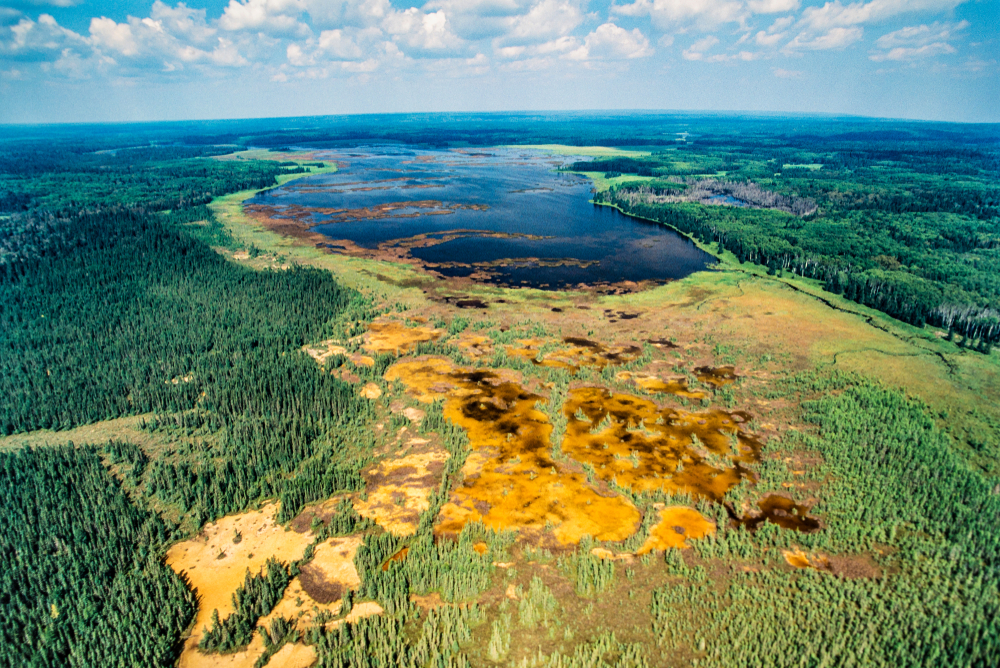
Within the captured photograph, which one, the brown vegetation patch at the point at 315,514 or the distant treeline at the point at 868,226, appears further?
the distant treeline at the point at 868,226

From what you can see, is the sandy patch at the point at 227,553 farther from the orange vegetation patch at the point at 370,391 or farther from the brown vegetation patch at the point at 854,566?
the brown vegetation patch at the point at 854,566

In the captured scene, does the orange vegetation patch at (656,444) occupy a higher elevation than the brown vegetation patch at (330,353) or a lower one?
lower

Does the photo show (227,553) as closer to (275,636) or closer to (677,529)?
(275,636)

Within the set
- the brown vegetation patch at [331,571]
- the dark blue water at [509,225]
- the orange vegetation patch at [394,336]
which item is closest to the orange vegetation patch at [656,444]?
the brown vegetation patch at [331,571]

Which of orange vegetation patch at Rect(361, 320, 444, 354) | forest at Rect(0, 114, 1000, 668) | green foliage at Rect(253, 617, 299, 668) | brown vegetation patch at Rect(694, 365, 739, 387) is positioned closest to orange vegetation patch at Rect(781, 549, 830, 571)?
forest at Rect(0, 114, 1000, 668)

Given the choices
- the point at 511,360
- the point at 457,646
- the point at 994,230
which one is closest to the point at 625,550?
the point at 457,646

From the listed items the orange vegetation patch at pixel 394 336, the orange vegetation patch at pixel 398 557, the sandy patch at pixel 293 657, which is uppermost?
the orange vegetation patch at pixel 394 336

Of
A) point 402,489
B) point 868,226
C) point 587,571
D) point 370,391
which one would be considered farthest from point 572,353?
point 868,226
